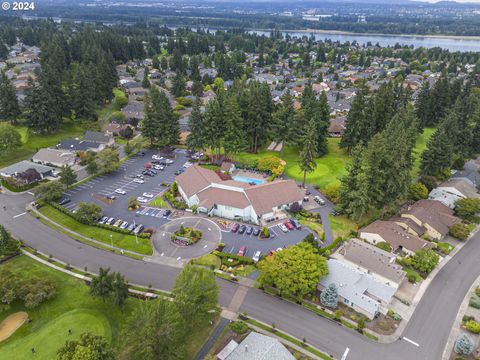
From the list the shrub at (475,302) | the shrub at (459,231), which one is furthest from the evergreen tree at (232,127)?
the shrub at (475,302)

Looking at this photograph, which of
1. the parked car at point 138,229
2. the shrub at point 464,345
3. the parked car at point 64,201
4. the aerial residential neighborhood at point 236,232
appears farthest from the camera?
the parked car at point 64,201

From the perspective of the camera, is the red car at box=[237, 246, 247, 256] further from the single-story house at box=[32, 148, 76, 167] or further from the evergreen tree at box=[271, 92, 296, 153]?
the single-story house at box=[32, 148, 76, 167]

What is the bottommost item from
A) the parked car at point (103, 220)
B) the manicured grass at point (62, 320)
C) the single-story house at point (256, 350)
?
the manicured grass at point (62, 320)

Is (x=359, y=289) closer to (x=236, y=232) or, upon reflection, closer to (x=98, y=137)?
(x=236, y=232)

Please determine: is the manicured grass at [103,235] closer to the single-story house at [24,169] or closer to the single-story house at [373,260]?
the single-story house at [24,169]

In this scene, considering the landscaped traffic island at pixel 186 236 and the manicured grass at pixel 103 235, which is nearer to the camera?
the manicured grass at pixel 103 235

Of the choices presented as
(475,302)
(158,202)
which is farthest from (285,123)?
(475,302)

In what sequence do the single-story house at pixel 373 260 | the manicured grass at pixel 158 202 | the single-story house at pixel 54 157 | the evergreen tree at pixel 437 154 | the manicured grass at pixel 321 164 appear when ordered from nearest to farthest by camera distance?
the single-story house at pixel 373 260, the manicured grass at pixel 158 202, the evergreen tree at pixel 437 154, the manicured grass at pixel 321 164, the single-story house at pixel 54 157

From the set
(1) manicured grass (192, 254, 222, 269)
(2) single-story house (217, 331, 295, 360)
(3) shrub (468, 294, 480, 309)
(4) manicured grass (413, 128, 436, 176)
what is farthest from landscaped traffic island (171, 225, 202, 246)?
(4) manicured grass (413, 128, 436, 176)
